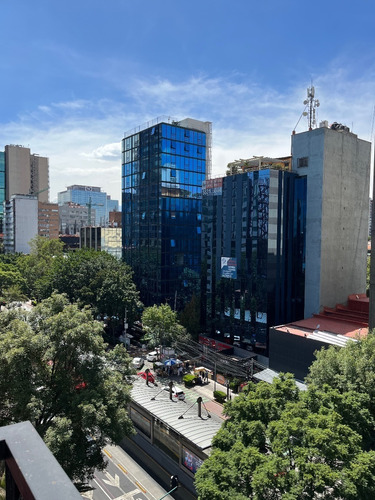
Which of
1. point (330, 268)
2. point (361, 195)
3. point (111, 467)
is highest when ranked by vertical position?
point (361, 195)

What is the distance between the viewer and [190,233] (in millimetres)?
69375

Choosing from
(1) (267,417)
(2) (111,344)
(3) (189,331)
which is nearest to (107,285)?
(2) (111,344)

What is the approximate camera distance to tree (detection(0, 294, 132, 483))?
18.5m

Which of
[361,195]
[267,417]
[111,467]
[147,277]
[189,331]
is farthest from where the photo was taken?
[147,277]

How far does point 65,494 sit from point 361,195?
56.3 metres

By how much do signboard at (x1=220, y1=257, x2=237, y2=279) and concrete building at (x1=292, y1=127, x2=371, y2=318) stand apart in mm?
9537

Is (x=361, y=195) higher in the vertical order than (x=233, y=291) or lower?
higher

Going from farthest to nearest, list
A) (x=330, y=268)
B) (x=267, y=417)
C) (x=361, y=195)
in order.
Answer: (x=361, y=195), (x=330, y=268), (x=267, y=417)

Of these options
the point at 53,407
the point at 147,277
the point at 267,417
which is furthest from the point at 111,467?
the point at 147,277

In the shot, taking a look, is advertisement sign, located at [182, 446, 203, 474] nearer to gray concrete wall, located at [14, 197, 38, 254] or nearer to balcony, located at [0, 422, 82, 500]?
balcony, located at [0, 422, 82, 500]

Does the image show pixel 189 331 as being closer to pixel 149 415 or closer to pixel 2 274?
pixel 149 415

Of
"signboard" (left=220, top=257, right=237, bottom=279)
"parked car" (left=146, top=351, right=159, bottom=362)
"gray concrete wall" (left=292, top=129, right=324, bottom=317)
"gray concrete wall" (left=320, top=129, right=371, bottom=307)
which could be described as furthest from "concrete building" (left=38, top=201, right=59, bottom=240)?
"gray concrete wall" (left=320, top=129, right=371, bottom=307)

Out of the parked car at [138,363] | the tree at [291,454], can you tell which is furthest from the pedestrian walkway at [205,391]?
the tree at [291,454]

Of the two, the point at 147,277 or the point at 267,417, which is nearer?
the point at 267,417
